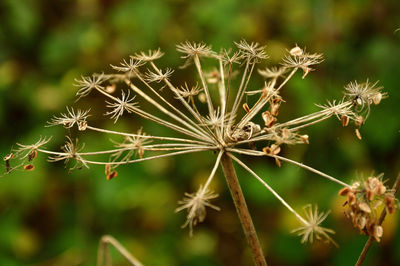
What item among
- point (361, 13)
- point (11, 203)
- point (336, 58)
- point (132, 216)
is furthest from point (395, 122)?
point (11, 203)

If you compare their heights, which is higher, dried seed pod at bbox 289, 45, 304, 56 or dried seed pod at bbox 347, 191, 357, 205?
dried seed pod at bbox 289, 45, 304, 56

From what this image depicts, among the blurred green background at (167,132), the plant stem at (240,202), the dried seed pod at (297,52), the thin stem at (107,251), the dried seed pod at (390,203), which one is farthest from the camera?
the blurred green background at (167,132)

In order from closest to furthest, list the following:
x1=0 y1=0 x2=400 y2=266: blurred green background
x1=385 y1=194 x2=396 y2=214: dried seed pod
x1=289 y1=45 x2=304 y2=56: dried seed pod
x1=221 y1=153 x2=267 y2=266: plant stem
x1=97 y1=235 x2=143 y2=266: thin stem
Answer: x1=385 y1=194 x2=396 y2=214: dried seed pod < x1=221 y1=153 x2=267 y2=266: plant stem < x1=289 y1=45 x2=304 y2=56: dried seed pod < x1=97 y1=235 x2=143 y2=266: thin stem < x1=0 y1=0 x2=400 y2=266: blurred green background

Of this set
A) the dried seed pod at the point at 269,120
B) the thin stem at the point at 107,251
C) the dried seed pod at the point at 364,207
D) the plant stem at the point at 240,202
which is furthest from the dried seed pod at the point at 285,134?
the thin stem at the point at 107,251

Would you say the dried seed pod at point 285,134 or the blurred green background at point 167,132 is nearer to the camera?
the dried seed pod at point 285,134

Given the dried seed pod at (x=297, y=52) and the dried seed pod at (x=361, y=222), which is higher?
the dried seed pod at (x=297, y=52)

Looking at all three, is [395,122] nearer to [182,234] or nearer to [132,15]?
[182,234]

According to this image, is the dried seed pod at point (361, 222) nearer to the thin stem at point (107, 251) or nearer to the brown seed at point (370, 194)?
the brown seed at point (370, 194)

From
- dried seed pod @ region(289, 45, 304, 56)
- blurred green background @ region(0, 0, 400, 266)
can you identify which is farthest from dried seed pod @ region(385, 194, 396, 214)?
blurred green background @ region(0, 0, 400, 266)

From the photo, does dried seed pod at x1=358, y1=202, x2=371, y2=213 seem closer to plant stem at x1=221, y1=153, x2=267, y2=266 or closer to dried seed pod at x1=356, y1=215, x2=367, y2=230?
dried seed pod at x1=356, y1=215, x2=367, y2=230
